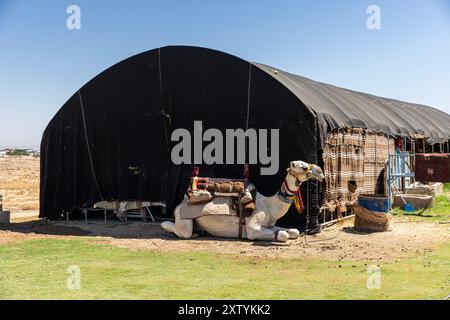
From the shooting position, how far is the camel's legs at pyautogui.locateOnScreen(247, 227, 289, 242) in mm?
10047

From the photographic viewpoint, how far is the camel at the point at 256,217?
33.4 ft

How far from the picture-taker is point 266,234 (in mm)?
10281

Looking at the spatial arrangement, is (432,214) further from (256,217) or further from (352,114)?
(256,217)

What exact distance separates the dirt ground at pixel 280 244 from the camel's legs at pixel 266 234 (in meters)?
0.15

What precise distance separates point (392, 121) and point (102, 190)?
10865 millimetres

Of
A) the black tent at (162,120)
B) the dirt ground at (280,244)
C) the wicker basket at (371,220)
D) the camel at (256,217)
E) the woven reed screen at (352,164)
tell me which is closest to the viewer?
the dirt ground at (280,244)

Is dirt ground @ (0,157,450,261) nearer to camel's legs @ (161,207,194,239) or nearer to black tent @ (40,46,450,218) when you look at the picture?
camel's legs @ (161,207,194,239)

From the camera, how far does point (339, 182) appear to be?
500 inches

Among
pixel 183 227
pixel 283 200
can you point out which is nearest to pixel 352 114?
pixel 283 200

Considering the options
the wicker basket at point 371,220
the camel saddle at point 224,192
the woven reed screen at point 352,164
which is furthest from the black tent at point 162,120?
the wicker basket at point 371,220

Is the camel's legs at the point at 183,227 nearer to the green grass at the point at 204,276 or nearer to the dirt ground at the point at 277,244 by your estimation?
the dirt ground at the point at 277,244
